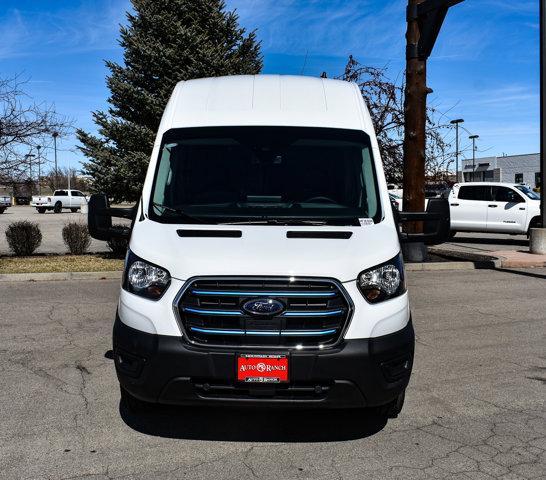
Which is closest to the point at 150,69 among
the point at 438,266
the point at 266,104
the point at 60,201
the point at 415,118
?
the point at 415,118

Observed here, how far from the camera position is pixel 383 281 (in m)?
3.82

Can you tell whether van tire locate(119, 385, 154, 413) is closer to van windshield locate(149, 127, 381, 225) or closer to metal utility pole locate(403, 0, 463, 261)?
van windshield locate(149, 127, 381, 225)

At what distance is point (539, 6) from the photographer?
14.8 m

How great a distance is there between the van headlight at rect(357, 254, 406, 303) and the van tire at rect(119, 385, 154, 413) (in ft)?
5.61

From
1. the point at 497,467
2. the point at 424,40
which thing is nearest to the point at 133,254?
the point at 497,467

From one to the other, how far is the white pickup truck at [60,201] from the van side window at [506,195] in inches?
1464

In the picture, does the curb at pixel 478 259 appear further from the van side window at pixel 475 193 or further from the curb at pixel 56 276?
the curb at pixel 56 276

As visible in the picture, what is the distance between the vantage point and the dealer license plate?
3547 millimetres

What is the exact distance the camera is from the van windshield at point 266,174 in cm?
459

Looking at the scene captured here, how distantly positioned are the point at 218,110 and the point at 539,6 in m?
12.7

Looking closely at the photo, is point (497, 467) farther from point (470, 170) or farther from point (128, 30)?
point (470, 170)

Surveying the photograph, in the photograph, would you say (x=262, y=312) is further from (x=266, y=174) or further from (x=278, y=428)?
(x=266, y=174)

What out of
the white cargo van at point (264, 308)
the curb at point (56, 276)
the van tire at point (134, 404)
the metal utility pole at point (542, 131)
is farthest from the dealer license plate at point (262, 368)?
the metal utility pole at point (542, 131)

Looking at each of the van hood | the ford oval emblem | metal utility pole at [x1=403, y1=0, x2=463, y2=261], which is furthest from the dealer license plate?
metal utility pole at [x1=403, y1=0, x2=463, y2=261]
